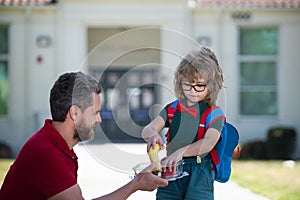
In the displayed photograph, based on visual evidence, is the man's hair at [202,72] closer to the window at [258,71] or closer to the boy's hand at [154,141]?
the boy's hand at [154,141]

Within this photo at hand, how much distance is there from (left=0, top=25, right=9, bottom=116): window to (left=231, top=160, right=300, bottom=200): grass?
642 centimetres

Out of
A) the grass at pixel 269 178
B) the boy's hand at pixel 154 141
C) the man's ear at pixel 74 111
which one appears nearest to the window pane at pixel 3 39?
the grass at pixel 269 178

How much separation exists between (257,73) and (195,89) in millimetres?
13707

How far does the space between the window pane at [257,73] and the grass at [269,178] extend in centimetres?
327

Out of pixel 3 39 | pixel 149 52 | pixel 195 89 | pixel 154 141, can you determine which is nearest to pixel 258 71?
pixel 149 52

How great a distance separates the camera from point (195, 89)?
4.26 metres

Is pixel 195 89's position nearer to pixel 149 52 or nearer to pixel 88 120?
pixel 88 120

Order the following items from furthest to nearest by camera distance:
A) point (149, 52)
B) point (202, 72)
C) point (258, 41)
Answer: point (258, 41)
point (149, 52)
point (202, 72)

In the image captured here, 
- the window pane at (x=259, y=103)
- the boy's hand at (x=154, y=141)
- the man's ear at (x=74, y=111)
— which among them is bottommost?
the window pane at (x=259, y=103)

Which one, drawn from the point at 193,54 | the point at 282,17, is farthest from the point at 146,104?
the point at 193,54

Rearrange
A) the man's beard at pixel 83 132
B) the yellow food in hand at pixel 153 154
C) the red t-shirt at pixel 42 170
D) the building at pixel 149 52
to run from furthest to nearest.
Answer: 1. the building at pixel 149 52
2. the yellow food in hand at pixel 153 154
3. the man's beard at pixel 83 132
4. the red t-shirt at pixel 42 170

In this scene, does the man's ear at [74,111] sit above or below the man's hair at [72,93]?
below

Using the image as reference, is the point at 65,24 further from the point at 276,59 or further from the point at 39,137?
the point at 39,137

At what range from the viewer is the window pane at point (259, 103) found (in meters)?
17.9
